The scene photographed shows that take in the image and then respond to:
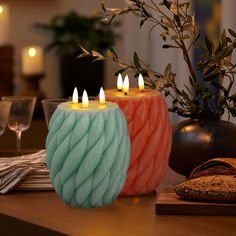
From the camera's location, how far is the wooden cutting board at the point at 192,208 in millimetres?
1142

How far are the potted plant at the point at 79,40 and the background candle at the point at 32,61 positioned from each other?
14.0 inches

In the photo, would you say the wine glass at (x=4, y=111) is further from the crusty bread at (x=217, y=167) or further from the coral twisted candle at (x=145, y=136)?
the crusty bread at (x=217, y=167)

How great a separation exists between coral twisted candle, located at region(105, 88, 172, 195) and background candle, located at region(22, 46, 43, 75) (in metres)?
3.91

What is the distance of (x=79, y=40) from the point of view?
554 cm

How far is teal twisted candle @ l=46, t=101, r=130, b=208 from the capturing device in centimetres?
118

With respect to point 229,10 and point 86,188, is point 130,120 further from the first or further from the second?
point 229,10

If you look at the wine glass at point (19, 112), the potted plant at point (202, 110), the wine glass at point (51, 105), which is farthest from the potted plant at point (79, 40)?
the potted plant at point (202, 110)

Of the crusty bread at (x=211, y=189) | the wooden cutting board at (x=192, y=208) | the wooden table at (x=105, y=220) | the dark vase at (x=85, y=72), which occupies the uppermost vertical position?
the crusty bread at (x=211, y=189)

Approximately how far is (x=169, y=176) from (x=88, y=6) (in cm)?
504

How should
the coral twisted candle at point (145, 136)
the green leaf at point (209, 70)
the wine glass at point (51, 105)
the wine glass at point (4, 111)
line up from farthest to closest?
the wine glass at point (4, 111) < the wine glass at point (51, 105) < the green leaf at point (209, 70) < the coral twisted candle at point (145, 136)

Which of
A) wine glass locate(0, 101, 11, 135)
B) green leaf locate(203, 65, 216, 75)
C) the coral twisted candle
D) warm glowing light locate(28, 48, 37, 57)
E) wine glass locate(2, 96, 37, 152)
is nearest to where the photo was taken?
the coral twisted candle

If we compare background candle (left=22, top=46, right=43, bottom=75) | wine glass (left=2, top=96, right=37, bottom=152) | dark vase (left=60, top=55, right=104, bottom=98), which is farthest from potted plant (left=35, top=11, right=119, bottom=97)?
wine glass (left=2, top=96, right=37, bottom=152)

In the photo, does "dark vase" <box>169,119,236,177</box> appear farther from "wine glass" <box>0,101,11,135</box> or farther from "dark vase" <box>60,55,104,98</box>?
"dark vase" <box>60,55,104,98</box>

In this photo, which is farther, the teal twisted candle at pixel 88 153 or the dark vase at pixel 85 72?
the dark vase at pixel 85 72
